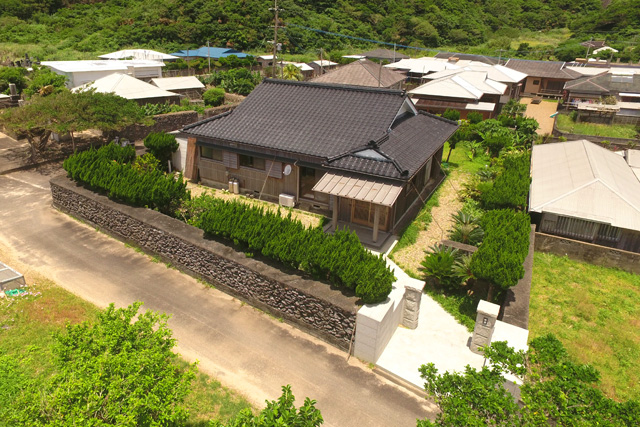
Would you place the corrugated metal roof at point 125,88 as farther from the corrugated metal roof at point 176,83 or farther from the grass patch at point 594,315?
the grass patch at point 594,315

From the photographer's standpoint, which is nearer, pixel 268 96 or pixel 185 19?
pixel 268 96

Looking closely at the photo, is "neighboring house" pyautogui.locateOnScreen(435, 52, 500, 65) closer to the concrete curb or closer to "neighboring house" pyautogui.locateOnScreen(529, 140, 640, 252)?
"neighboring house" pyautogui.locateOnScreen(529, 140, 640, 252)

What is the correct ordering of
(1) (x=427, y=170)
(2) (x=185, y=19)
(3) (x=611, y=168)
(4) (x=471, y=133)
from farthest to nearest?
(2) (x=185, y=19) → (4) (x=471, y=133) → (1) (x=427, y=170) → (3) (x=611, y=168)

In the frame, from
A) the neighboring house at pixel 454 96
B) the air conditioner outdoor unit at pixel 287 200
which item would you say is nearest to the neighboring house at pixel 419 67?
the neighboring house at pixel 454 96

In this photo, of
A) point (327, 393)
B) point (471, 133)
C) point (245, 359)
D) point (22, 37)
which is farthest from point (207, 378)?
point (22, 37)

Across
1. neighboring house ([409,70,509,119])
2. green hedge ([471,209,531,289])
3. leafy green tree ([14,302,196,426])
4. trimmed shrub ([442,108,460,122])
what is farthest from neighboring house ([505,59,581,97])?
leafy green tree ([14,302,196,426])

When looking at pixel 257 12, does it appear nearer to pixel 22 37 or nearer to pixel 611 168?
pixel 22 37
